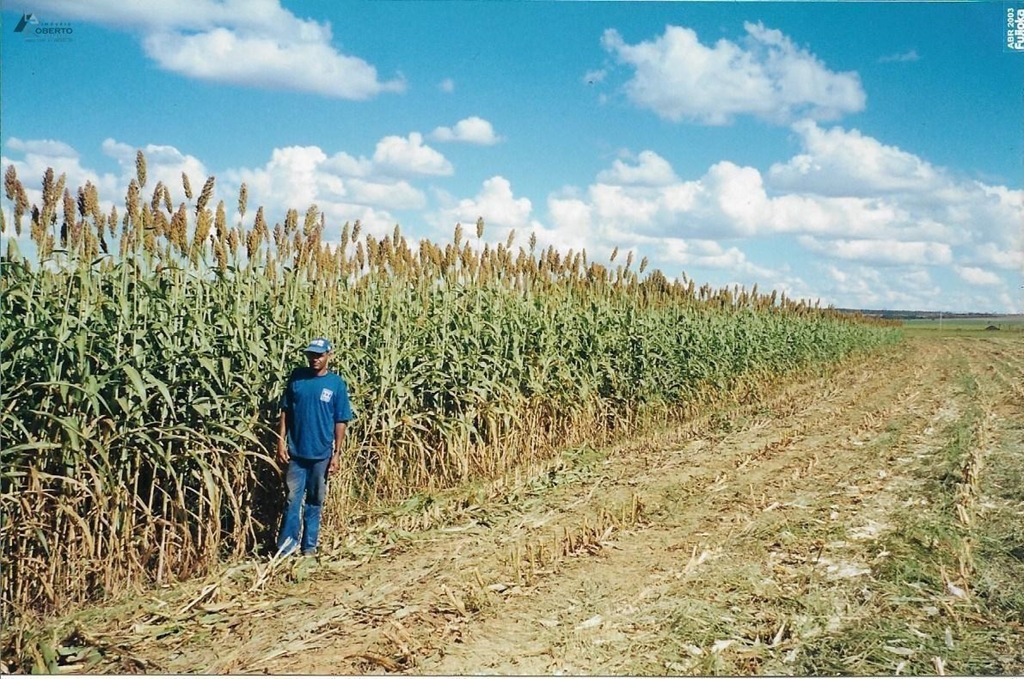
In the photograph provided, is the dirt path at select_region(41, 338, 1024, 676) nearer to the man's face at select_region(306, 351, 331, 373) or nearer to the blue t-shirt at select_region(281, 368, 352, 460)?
the blue t-shirt at select_region(281, 368, 352, 460)

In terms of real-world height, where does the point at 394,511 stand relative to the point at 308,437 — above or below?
below

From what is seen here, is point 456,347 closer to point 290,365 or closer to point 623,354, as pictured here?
point 290,365

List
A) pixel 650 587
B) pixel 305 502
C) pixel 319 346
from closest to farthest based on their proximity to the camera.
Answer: pixel 650 587
pixel 319 346
pixel 305 502

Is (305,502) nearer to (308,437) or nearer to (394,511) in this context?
(308,437)

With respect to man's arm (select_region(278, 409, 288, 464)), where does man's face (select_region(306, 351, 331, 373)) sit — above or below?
above

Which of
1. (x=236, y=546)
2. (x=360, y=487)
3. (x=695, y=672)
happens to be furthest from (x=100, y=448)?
(x=695, y=672)

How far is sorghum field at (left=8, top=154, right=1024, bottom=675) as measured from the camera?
14.8 feet

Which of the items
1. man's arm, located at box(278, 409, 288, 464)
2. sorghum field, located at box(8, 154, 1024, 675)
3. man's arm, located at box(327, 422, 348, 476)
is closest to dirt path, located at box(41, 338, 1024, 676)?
sorghum field, located at box(8, 154, 1024, 675)

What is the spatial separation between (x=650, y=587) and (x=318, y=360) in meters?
2.78

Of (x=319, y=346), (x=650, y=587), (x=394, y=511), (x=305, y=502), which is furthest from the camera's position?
(x=394, y=511)

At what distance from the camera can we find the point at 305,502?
608cm

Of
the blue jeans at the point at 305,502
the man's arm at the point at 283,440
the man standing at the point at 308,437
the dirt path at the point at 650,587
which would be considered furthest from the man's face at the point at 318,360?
the dirt path at the point at 650,587

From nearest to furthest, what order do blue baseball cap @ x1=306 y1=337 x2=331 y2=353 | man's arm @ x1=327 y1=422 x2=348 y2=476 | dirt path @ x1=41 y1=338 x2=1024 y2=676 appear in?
dirt path @ x1=41 y1=338 x2=1024 y2=676 < blue baseball cap @ x1=306 y1=337 x2=331 y2=353 < man's arm @ x1=327 y1=422 x2=348 y2=476

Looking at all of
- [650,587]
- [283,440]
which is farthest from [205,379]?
[650,587]
